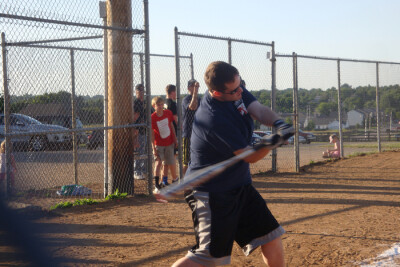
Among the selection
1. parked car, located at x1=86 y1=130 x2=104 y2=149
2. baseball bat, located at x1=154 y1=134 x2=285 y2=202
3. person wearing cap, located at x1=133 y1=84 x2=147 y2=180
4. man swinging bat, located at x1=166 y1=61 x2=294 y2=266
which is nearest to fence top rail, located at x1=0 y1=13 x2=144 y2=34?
person wearing cap, located at x1=133 y1=84 x2=147 y2=180

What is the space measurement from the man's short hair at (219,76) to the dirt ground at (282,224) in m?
2.04

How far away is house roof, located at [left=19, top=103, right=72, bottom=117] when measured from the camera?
25.5ft

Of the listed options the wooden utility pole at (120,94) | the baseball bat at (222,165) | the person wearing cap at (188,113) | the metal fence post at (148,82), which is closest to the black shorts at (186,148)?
the person wearing cap at (188,113)

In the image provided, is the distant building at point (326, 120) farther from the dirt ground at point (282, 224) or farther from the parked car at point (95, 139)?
the parked car at point (95, 139)

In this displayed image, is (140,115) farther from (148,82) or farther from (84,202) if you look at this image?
(84,202)

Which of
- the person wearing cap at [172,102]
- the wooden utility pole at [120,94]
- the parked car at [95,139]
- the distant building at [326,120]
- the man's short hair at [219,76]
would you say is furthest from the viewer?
the distant building at [326,120]

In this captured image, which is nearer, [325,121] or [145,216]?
[145,216]

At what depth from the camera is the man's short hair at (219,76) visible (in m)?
3.63

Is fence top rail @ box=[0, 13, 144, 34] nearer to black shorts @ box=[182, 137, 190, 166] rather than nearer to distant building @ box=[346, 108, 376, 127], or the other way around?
black shorts @ box=[182, 137, 190, 166]

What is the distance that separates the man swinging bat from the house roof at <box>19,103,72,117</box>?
4.75 metres

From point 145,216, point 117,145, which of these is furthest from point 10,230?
point 117,145

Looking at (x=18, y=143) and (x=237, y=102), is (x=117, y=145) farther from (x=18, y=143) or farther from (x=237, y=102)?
(x=237, y=102)

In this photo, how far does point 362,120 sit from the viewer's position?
1744 cm

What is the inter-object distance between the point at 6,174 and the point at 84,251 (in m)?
2.53
